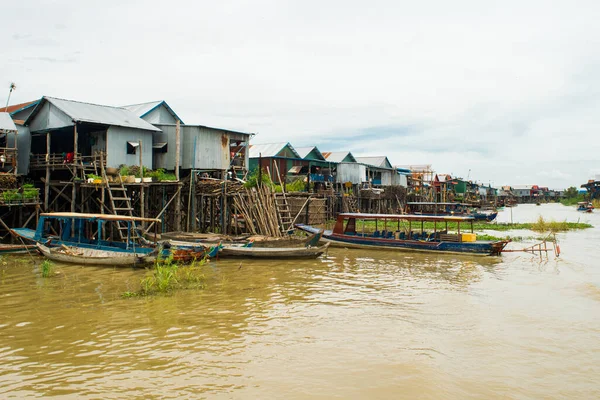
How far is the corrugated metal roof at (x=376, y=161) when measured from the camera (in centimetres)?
4970

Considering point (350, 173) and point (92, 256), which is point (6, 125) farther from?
point (350, 173)

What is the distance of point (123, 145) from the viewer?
2111cm

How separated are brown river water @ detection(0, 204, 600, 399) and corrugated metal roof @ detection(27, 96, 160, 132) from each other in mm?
8066

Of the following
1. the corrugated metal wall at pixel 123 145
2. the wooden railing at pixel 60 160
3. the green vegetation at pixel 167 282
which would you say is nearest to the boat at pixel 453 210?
the corrugated metal wall at pixel 123 145

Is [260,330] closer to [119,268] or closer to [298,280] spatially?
[298,280]

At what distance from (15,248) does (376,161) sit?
38473mm

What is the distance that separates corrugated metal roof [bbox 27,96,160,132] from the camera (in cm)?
2003

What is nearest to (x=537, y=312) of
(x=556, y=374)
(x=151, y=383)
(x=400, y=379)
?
(x=556, y=374)

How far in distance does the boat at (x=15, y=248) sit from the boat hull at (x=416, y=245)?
37.6 ft

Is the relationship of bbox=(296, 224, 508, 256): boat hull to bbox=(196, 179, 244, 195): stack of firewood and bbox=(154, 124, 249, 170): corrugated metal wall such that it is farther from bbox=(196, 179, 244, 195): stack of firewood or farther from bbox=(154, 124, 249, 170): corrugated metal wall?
bbox=(154, 124, 249, 170): corrugated metal wall

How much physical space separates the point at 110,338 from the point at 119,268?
23.2 ft

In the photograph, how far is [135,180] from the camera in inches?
762

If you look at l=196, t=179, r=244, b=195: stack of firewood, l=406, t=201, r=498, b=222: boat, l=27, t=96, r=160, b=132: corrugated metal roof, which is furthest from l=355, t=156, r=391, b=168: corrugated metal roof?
l=27, t=96, r=160, b=132: corrugated metal roof

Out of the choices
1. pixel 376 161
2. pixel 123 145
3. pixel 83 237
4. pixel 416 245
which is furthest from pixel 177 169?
pixel 376 161
